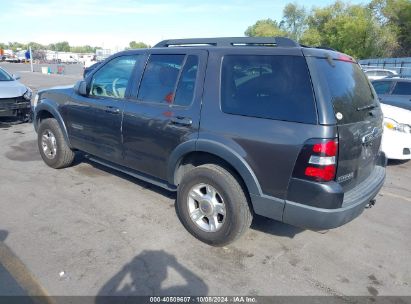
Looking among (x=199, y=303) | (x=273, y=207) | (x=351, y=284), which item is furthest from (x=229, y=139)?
(x=351, y=284)

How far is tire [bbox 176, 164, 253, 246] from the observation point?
326 cm

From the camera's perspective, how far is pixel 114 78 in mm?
4473

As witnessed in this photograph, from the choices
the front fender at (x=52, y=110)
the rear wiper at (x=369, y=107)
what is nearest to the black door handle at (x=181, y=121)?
the rear wiper at (x=369, y=107)

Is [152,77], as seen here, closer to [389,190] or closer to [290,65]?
[290,65]

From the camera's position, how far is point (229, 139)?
321cm

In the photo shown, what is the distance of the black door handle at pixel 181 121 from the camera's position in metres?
3.49

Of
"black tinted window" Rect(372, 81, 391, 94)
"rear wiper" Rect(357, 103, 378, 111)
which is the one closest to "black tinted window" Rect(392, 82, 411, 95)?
"black tinted window" Rect(372, 81, 391, 94)

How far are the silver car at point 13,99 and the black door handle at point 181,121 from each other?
6099mm

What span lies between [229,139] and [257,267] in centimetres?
119

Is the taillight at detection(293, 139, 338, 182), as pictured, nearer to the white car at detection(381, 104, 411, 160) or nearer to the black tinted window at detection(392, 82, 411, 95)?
the white car at detection(381, 104, 411, 160)

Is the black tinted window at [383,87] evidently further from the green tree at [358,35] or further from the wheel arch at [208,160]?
the green tree at [358,35]

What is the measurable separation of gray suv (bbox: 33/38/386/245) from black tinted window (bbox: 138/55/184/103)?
0.04 ft

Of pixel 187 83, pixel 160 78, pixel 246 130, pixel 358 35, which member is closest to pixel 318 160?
pixel 246 130

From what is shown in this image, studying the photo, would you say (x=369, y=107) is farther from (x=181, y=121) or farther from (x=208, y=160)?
(x=181, y=121)
